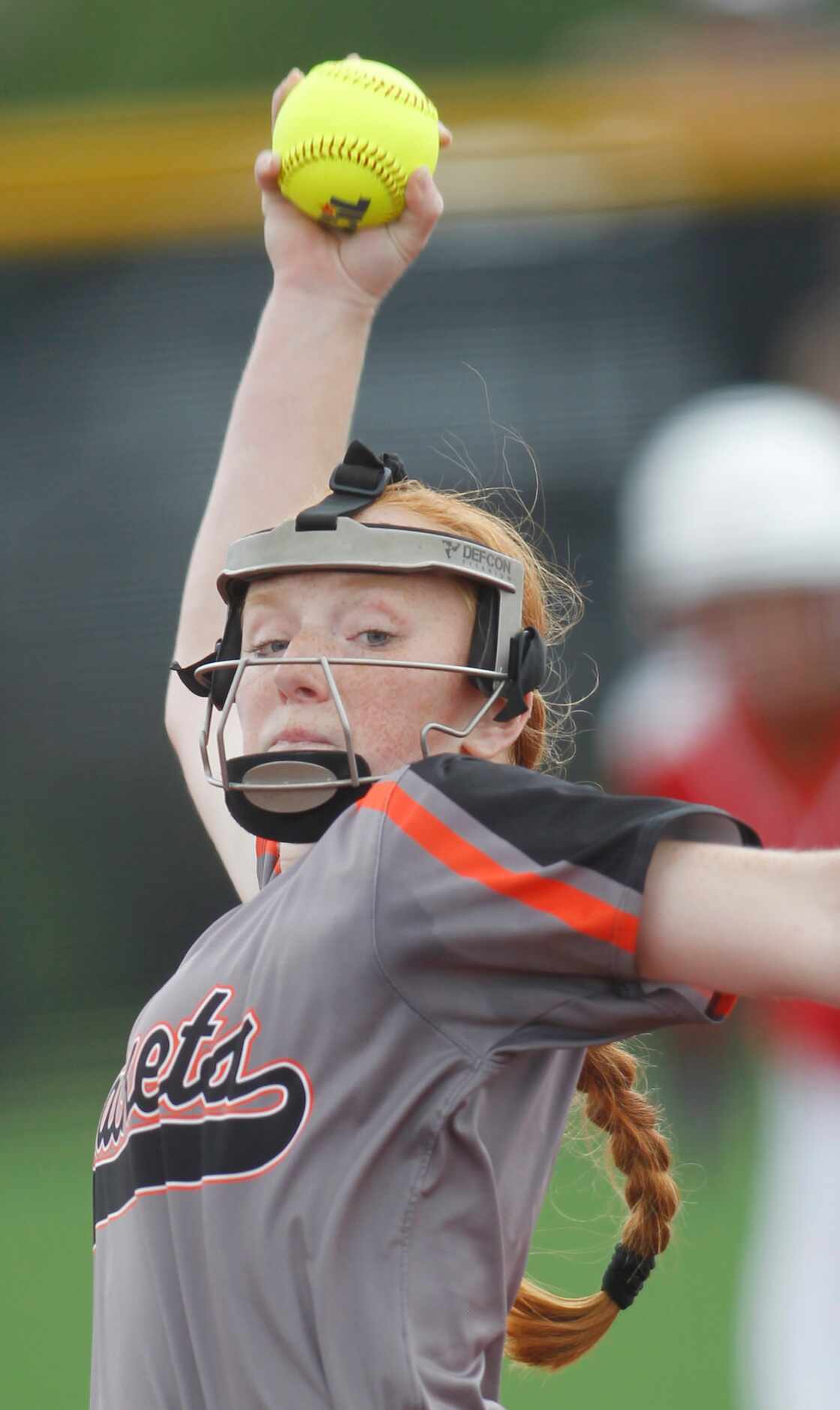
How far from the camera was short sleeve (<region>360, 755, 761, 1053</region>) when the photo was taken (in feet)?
4.26

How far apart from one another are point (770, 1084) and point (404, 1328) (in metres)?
2.06

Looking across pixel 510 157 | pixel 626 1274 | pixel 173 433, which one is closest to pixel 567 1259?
pixel 626 1274

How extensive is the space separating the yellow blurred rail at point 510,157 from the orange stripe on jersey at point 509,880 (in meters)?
6.60

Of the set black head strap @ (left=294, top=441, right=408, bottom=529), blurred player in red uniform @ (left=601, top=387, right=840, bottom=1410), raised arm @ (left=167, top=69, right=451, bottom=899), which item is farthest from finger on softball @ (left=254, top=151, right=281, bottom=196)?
blurred player in red uniform @ (left=601, top=387, right=840, bottom=1410)

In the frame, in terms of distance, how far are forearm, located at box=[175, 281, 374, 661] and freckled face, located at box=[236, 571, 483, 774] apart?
0.43 metres

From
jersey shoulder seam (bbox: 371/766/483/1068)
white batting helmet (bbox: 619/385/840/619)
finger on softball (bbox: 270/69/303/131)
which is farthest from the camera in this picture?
white batting helmet (bbox: 619/385/840/619)

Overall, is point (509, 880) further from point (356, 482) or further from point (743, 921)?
point (356, 482)

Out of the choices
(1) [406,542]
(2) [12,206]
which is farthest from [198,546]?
(2) [12,206]

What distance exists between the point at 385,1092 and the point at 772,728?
222 centimetres

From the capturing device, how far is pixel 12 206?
7793mm

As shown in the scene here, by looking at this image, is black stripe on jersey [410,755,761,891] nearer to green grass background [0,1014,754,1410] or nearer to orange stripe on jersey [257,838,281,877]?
orange stripe on jersey [257,838,281,877]

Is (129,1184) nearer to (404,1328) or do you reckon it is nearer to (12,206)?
(404,1328)

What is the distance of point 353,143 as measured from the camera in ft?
6.98

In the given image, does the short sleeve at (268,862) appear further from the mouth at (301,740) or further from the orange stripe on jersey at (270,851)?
the mouth at (301,740)
